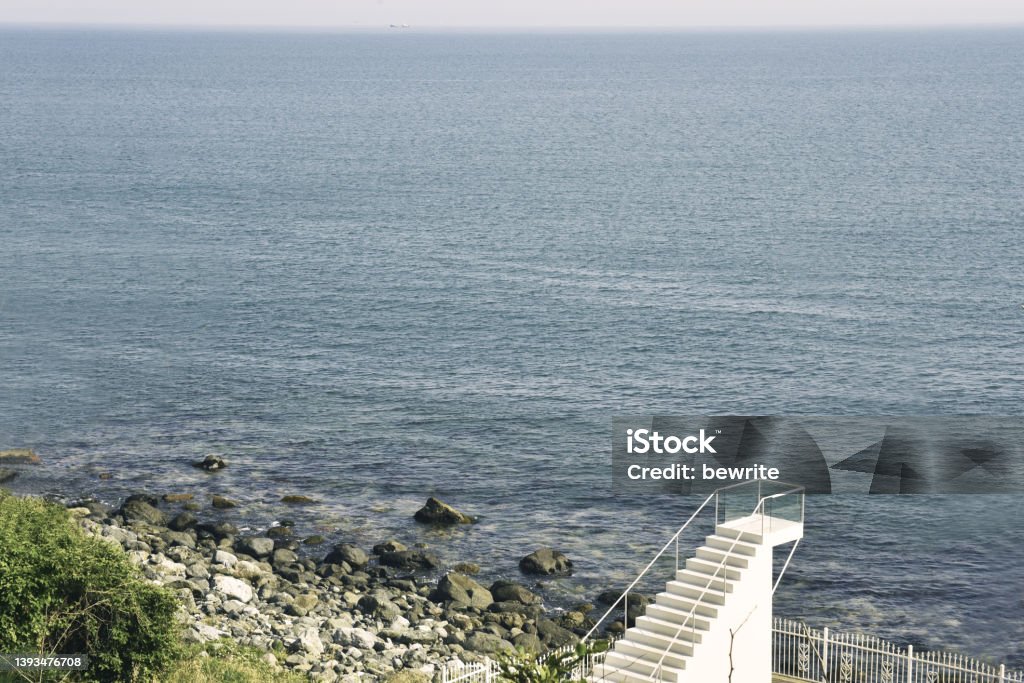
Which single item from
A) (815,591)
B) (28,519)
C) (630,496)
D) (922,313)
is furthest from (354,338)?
(28,519)

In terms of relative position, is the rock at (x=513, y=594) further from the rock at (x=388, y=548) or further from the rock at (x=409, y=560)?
the rock at (x=388, y=548)

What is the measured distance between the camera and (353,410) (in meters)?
72.2

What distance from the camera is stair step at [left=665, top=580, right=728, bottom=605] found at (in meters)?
29.3

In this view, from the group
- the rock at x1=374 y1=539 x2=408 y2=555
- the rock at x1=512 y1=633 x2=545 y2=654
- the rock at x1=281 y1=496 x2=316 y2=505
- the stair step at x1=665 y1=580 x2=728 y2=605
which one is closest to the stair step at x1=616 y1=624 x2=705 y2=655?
the stair step at x1=665 y1=580 x2=728 y2=605

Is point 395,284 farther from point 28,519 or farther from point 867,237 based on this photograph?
point 28,519

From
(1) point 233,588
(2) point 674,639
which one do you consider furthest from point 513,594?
A: (2) point 674,639

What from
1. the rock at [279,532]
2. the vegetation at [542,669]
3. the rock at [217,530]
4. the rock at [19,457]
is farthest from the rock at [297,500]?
the vegetation at [542,669]

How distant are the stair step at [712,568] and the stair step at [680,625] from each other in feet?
3.98

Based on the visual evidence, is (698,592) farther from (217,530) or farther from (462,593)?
(217,530)

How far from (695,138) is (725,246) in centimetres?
6946

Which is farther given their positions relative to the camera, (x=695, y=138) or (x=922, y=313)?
(x=695, y=138)

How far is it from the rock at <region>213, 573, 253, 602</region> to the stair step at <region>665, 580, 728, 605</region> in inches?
772

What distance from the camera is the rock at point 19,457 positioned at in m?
64.1

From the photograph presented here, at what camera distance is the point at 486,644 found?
42688 millimetres
